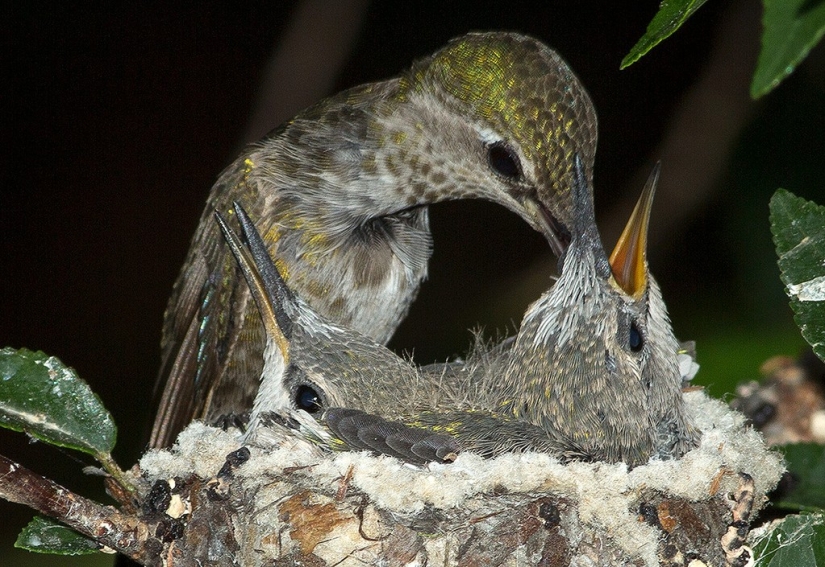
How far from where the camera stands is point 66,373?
7.73 ft

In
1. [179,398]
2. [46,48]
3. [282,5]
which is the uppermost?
[282,5]

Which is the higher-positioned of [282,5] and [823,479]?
[282,5]

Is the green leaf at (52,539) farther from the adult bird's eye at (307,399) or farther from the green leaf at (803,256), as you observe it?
the green leaf at (803,256)

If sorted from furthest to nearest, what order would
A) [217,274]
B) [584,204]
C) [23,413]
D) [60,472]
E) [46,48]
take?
[46,48]
[60,472]
[217,274]
[584,204]
[23,413]

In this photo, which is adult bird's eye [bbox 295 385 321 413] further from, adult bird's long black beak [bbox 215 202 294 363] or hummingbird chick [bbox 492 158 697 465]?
hummingbird chick [bbox 492 158 697 465]

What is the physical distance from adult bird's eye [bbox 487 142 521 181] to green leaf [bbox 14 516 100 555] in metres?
1.61

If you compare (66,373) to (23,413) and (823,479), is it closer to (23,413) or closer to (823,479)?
(23,413)

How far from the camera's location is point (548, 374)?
2984mm

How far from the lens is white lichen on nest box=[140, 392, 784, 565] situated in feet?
8.13

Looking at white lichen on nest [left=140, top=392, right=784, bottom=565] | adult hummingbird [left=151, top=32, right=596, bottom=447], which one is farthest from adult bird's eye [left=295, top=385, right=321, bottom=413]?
adult hummingbird [left=151, top=32, right=596, bottom=447]

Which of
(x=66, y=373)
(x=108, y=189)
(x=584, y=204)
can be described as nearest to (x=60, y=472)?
(x=108, y=189)

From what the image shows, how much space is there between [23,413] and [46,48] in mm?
5818

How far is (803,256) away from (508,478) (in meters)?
0.92

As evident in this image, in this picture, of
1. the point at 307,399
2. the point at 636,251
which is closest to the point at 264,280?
the point at 307,399
